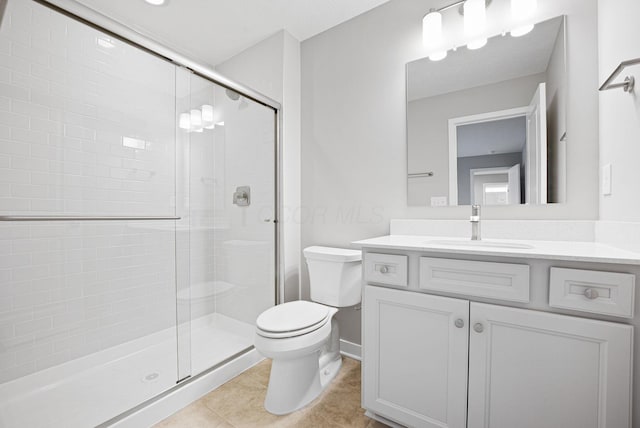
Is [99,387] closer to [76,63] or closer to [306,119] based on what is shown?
[76,63]

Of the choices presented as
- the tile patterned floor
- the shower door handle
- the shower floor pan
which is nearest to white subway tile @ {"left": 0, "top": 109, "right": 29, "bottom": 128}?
the shower door handle

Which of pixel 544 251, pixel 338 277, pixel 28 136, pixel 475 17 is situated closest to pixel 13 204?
pixel 28 136

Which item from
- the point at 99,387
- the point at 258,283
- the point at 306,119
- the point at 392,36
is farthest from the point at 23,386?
the point at 392,36

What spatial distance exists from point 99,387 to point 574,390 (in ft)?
6.97

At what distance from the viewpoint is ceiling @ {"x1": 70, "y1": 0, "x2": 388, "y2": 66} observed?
6.00ft

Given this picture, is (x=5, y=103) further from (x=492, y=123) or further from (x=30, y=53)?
(x=492, y=123)

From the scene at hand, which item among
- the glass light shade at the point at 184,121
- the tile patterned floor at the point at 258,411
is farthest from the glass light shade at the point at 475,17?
the tile patterned floor at the point at 258,411

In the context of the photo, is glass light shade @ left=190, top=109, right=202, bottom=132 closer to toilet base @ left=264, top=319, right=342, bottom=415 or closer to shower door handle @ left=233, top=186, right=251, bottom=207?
shower door handle @ left=233, top=186, right=251, bottom=207

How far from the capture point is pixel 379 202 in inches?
72.7

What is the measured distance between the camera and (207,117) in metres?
1.96

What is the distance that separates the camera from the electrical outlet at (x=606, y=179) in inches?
45.4

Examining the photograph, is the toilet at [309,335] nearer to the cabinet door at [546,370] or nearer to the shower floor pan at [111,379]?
the shower floor pan at [111,379]

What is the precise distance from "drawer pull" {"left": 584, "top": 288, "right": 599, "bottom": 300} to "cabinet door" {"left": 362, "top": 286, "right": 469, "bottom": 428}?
0.35 m

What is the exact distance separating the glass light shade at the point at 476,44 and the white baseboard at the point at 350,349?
1.98 metres
